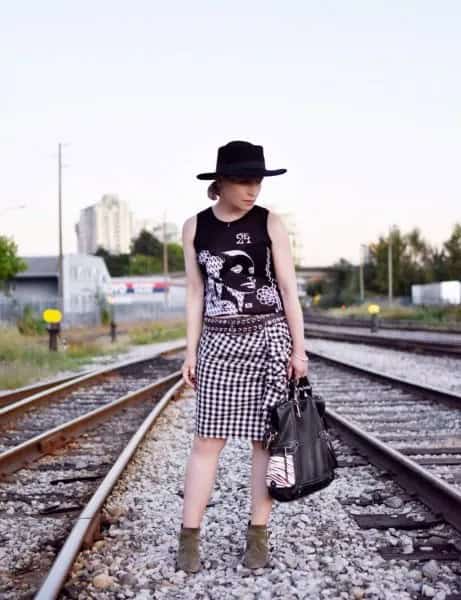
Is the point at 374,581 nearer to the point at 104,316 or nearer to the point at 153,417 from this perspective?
the point at 153,417

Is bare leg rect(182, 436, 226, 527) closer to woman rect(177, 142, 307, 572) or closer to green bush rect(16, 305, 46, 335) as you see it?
woman rect(177, 142, 307, 572)

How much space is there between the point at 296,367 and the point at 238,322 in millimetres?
304

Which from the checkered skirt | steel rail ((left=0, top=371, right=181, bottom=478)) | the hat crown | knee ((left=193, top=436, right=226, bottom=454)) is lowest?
steel rail ((left=0, top=371, right=181, bottom=478))

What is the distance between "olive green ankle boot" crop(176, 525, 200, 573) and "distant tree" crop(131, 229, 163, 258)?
127277 millimetres

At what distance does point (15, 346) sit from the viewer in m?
17.3

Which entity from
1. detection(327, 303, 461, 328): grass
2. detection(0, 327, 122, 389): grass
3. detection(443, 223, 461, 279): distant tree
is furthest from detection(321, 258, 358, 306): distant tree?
detection(0, 327, 122, 389): grass

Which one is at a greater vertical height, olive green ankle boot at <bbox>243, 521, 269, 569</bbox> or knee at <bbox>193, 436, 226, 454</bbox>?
knee at <bbox>193, 436, 226, 454</bbox>

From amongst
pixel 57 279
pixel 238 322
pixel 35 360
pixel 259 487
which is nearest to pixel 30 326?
pixel 35 360

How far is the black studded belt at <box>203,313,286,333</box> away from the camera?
3271 mm

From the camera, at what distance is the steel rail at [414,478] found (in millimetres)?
3945

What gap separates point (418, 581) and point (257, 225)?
1559 mm

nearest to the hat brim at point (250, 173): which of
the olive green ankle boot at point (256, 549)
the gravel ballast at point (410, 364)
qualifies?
the olive green ankle boot at point (256, 549)

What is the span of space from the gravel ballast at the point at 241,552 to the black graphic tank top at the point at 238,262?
3.58 feet

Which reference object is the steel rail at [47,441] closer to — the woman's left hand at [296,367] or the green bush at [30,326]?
the woman's left hand at [296,367]
